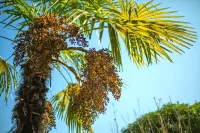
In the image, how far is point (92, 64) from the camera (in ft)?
11.2

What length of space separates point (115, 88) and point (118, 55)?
2.92 ft

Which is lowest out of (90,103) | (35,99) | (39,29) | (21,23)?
(90,103)

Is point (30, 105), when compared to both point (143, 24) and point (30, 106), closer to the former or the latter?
point (30, 106)

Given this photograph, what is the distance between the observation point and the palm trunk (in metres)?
3.84

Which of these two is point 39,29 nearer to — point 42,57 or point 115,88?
point 42,57

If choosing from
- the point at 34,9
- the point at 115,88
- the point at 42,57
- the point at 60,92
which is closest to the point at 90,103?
the point at 115,88

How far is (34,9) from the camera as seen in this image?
14.8ft

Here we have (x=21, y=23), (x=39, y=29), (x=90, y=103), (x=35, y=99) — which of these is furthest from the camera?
(x=21, y=23)

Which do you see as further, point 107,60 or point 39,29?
point 107,60

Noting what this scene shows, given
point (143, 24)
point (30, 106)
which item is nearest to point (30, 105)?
point (30, 106)

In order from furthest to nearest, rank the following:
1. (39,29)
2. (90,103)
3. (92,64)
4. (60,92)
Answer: (60,92) → (90,103) → (92,64) → (39,29)

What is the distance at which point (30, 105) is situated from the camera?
3.89m

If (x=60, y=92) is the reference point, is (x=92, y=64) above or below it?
below

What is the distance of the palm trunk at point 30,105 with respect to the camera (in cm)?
384
